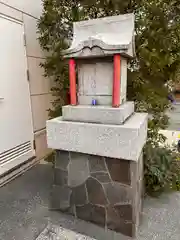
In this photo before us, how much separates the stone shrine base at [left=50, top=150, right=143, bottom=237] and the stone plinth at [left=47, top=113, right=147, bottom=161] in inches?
3.6

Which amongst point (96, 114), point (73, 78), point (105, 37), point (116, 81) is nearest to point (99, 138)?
point (96, 114)

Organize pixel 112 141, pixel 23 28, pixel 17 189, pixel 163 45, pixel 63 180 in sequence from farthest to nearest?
pixel 23 28 → pixel 17 189 → pixel 163 45 → pixel 63 180 → pixel 112 141

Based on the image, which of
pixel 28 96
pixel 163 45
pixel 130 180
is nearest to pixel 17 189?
pixel 28 96

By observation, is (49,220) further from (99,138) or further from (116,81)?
(116,81)

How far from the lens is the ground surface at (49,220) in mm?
1554

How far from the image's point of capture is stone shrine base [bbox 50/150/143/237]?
150cm

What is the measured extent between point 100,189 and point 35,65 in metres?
2.06

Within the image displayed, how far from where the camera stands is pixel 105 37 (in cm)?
156

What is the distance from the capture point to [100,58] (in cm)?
158

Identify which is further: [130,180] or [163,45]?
[163,45]

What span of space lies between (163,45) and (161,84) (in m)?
0.41

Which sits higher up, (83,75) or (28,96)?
(83,75)

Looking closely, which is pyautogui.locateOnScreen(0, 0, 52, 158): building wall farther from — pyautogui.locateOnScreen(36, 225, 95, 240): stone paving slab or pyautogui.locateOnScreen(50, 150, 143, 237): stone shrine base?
pyautogui.locateOnScreen(36, 225, 95, 240): stone paving slab

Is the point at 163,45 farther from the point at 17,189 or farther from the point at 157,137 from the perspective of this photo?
the point at 17,189
